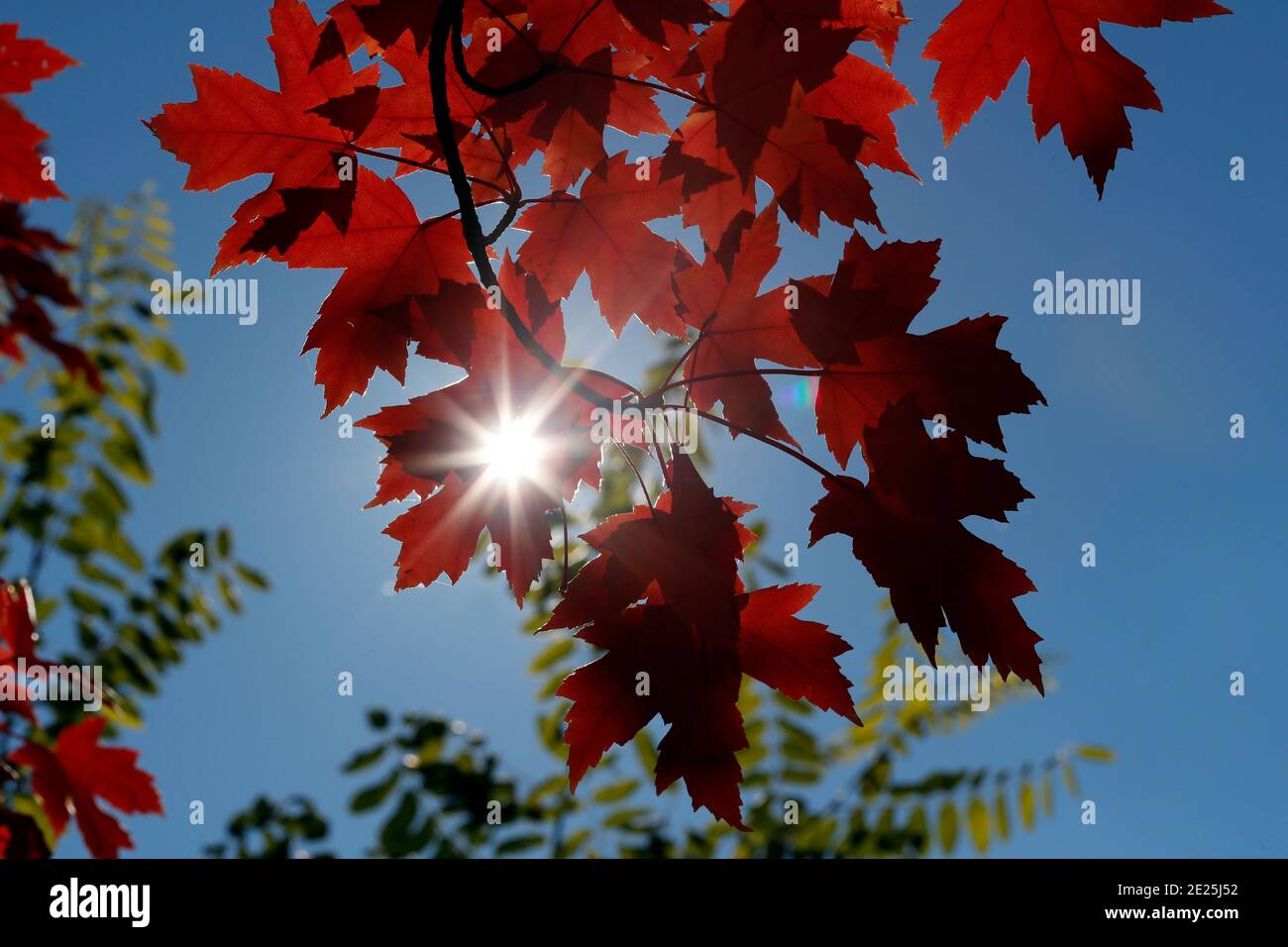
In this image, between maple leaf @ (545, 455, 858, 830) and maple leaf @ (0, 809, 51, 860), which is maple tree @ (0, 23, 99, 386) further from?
maple leaf @ (545, 455, 858, 830)

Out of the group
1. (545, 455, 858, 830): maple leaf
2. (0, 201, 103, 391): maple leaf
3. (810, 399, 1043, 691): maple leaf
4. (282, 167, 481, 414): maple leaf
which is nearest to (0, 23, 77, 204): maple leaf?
(0, 201, 103, 391): maple leaf

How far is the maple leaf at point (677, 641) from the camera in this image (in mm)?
1192

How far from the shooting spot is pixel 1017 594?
124 centimetres

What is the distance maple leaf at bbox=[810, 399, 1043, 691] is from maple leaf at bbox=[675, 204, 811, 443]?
0.58 ft

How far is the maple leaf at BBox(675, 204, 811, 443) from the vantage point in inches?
52.8

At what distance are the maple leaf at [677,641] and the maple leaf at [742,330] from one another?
0.60 feet

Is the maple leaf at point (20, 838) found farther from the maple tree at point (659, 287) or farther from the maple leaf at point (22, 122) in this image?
the maple tree at point (659, 287)

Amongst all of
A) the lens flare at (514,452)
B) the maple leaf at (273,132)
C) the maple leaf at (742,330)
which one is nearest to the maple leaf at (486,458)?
the lens flare at (514,452)

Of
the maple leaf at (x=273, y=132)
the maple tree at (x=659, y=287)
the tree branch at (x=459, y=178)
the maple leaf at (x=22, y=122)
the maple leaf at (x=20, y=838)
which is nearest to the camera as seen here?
the tree branch at (x=459, y=178)

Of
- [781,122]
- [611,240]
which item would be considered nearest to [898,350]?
[781,122]

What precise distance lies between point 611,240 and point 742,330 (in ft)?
0.91

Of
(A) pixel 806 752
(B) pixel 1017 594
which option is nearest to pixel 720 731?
(B) pixel 1017 594
